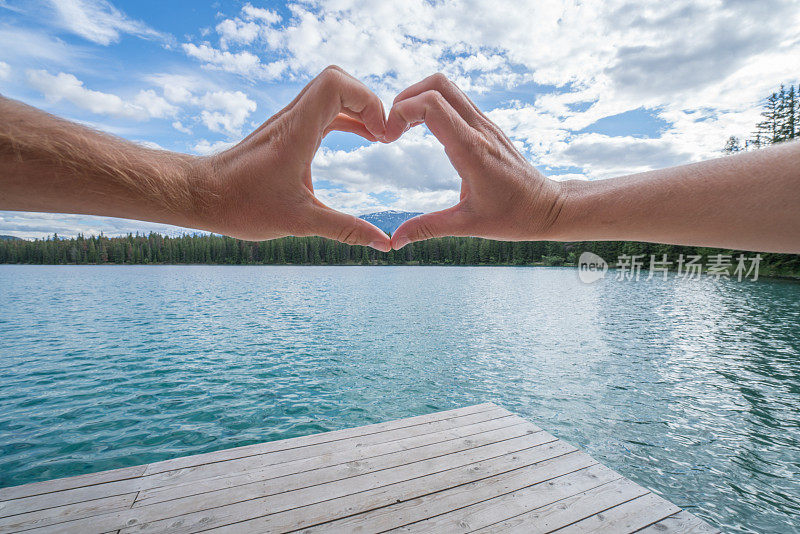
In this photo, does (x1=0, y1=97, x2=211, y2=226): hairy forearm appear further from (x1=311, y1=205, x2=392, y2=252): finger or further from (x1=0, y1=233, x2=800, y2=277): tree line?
(x1=0, y1=233, x2=800, y2=277): tree line

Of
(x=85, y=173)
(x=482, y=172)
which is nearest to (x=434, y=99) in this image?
(x=482, y=172)

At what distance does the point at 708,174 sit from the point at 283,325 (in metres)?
22.1

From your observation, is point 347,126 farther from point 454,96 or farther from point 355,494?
point 355,494

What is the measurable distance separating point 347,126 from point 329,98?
19.1 inches

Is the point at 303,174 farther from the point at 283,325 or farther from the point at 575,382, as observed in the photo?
the point at 283,325

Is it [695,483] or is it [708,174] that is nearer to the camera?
[708,174]

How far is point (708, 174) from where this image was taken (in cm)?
144

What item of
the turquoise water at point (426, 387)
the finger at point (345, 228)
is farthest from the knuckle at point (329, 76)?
the turquoise water at point (426, 387)

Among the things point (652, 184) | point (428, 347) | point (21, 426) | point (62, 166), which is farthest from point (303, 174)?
point (428, 347)

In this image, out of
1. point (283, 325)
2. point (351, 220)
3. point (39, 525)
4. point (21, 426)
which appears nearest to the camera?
point (351, 220)

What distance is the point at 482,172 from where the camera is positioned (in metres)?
1.81

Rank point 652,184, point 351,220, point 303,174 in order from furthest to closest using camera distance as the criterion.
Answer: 1. point 351,220
2. point 303,174
3. point 652,184

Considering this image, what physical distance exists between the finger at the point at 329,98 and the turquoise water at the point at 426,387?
23.4 ft

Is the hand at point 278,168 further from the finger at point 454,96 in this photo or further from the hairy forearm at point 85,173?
the finger at point 454,96
